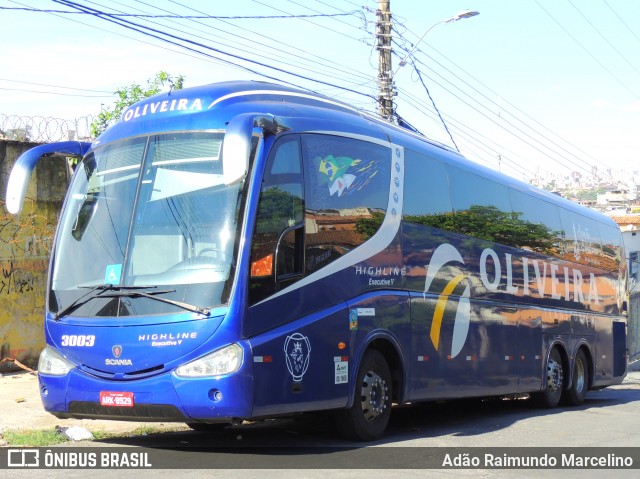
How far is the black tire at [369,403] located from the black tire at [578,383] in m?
8.09

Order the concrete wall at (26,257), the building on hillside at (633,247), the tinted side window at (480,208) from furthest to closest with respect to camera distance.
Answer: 1. the building on hillside at (633,247)
2. the concrete wall at (26,257)
3. the tinted side window at (480,208)

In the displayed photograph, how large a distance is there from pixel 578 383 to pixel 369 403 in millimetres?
9254

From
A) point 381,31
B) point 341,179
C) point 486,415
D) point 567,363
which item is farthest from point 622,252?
point 341,179

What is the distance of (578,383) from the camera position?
17969 mm

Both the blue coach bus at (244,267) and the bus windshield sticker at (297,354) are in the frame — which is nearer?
the blue coach bus at (244,267)

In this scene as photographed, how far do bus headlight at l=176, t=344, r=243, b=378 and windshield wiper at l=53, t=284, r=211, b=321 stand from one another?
15.2 inches

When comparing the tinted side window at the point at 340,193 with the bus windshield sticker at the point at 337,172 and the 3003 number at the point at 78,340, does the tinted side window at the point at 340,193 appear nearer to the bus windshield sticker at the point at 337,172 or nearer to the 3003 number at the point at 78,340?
the bus windshield sticker at the point at 337,172

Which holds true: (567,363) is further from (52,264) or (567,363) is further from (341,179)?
(52,264)

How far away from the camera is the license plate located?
27.3 feet

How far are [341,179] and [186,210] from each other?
6.82 ft

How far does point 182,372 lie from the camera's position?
8211mm

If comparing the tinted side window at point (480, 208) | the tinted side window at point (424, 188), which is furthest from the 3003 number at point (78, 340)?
the tinted side window at point (480, 208)

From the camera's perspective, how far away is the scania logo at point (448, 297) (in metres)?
11.8

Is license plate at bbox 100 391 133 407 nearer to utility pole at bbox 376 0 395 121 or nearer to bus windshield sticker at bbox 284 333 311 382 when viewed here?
bus windshield sticker at bbox 284 333 311 382
